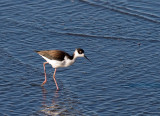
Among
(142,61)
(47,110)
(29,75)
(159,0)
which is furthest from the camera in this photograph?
(159,0)

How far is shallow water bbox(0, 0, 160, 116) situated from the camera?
11375mm

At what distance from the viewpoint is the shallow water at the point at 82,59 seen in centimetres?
1138

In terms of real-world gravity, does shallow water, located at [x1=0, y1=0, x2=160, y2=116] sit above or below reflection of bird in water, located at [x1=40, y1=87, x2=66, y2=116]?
above

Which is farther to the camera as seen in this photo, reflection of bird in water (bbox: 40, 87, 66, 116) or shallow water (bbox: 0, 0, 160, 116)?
shallow water (bbox: 0, 0, 160, 116)

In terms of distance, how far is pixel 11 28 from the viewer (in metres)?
16.2

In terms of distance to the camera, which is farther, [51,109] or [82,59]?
[82,59]

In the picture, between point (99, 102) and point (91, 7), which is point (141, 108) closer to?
point (99, 102)

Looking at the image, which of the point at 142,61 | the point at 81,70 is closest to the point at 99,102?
the point at 81,70

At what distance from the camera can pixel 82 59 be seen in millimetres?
14383

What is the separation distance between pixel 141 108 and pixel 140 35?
17.6 ft

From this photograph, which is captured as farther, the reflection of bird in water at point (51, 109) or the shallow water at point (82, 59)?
the shallow water at point (82, 59)

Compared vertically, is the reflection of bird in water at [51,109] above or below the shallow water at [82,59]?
below

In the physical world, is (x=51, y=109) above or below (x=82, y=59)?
below

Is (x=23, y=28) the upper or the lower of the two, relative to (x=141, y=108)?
upper
